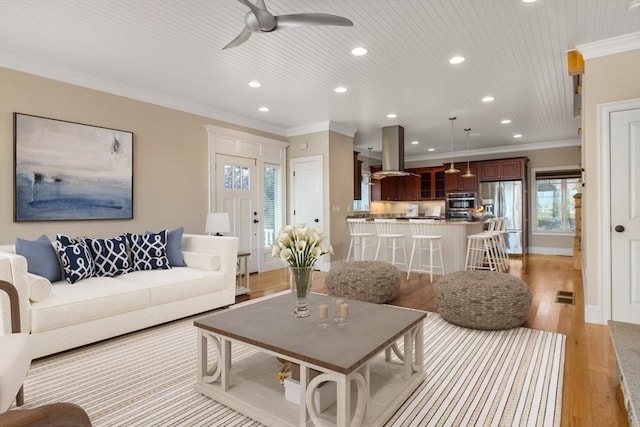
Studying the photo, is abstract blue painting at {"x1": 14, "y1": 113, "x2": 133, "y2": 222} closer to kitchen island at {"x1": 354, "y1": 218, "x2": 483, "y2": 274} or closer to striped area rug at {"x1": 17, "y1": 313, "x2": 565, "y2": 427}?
striped area rug at {"x1": 17, "y1": 313, "x2": 565, "y2": 427}

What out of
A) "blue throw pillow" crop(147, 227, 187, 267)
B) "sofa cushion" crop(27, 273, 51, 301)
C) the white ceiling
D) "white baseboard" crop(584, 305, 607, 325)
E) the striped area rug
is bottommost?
the striped area rug

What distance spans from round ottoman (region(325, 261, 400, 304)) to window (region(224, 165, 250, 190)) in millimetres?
Answer: 2544

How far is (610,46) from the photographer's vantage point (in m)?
3.23

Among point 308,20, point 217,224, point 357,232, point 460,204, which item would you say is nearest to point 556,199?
point 460,204

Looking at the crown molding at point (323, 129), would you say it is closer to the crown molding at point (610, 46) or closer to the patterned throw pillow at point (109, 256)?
the crown molding at point (610, 46)

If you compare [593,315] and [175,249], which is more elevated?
[175,249]

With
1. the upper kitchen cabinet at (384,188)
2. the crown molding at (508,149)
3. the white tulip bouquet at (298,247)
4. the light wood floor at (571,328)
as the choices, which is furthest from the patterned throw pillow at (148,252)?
the crown molding at (508,149)

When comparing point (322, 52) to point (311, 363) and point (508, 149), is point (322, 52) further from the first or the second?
point (508, 149)

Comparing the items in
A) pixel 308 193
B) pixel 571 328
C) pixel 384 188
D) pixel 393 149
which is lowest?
pixel 571 328

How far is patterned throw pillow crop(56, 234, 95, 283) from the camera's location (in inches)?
123

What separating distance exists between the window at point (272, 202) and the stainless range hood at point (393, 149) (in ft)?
6.74

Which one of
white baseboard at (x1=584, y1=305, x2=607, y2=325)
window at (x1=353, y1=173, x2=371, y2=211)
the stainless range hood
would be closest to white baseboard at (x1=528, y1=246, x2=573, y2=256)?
window at (x1=353, y1=173, x2=371, y2=211)

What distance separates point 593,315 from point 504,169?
221 inches

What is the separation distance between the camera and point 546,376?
2291 millimetres
